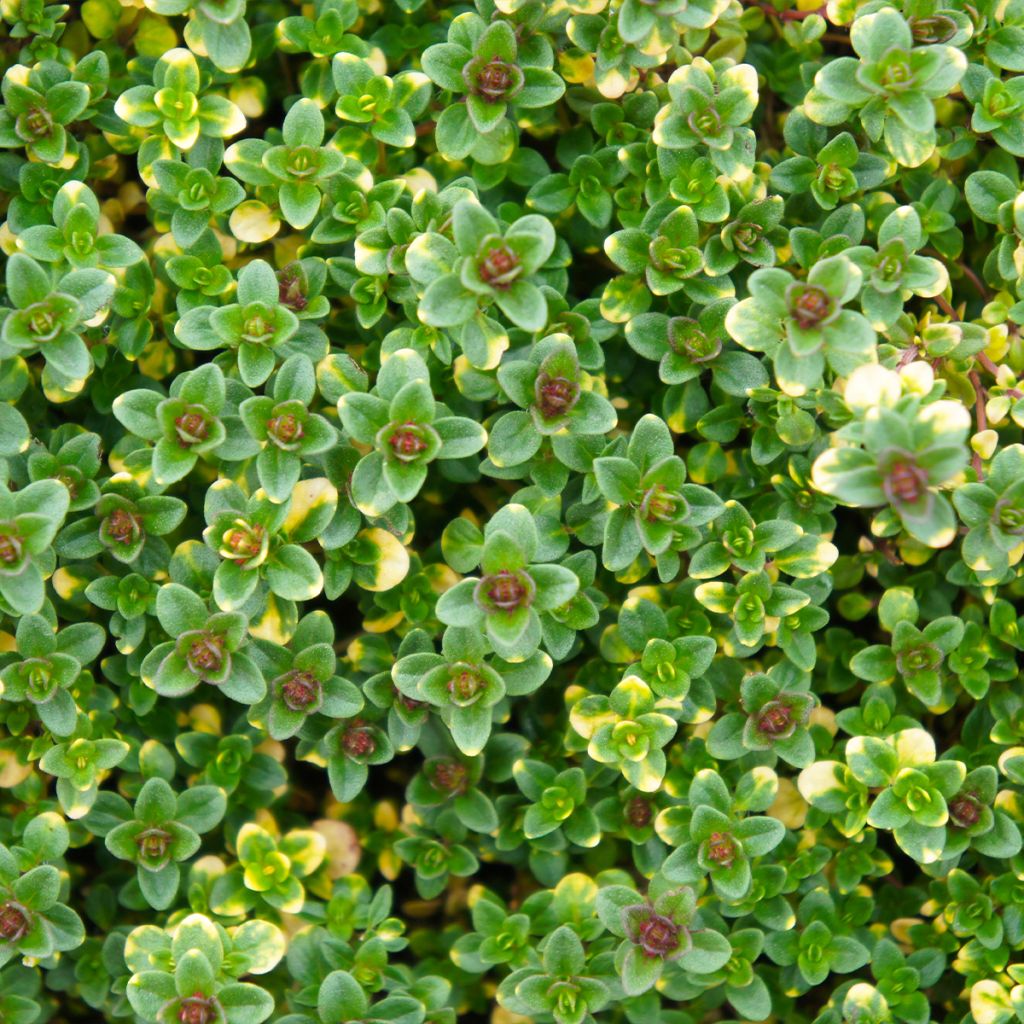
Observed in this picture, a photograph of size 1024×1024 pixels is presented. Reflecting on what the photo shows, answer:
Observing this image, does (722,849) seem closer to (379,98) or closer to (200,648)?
(200,648)

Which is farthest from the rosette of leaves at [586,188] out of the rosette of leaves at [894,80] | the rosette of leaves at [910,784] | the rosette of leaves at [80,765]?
the rosette of leaves at [80,765]

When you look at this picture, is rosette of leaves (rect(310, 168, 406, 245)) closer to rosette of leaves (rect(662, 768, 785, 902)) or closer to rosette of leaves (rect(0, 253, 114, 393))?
rosette of leaves (rect(0, 253, 114, 393))

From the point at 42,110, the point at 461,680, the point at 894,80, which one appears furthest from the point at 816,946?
the point at 42,110

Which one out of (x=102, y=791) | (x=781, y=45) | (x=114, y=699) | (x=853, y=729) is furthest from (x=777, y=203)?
(x=102, y=791)

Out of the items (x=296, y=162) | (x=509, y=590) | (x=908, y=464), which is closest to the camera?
(x=908, y=464)

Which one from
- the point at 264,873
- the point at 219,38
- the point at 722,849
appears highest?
the point at 219,38

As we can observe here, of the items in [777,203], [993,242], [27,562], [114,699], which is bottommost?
[114,699]

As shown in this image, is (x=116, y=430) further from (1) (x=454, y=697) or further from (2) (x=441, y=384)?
(1) (x=454, y=697)

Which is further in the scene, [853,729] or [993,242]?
[993,242]
